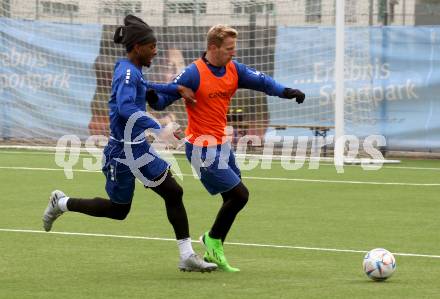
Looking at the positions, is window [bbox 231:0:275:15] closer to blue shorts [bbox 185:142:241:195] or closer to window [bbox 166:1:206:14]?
window [bbox 166:1:206:14]

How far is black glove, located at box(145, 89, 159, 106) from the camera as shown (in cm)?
898

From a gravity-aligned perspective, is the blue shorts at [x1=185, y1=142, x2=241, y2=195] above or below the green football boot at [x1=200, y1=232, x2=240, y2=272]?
above

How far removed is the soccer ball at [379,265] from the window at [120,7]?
14.8 meters

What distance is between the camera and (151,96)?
9.02 metres

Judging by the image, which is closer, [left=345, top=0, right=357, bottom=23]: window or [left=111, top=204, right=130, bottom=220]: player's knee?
[left=111, top=204, right=130, bottom=220]: player's knee

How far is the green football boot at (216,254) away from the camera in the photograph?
351 inches

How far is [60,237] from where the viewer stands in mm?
10766

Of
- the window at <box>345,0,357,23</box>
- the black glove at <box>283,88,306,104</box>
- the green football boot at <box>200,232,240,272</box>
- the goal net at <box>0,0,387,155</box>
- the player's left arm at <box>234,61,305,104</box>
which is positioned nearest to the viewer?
the green football boot at <box>200,232,240,272</box>

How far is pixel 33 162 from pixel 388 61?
702 centimetres

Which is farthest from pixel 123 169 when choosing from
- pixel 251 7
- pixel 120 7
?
pixel 120 7

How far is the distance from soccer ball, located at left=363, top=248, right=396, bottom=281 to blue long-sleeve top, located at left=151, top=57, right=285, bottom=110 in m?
1.80

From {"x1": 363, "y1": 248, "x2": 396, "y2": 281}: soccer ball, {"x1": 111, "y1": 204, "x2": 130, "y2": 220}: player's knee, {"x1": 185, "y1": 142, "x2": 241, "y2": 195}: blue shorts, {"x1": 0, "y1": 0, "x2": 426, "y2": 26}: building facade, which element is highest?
{"x1": 0, "y1": 0, "x2": 426, "y2": 26}: building facade

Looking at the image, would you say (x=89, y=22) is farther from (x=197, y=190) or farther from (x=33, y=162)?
(x=197, y=190)

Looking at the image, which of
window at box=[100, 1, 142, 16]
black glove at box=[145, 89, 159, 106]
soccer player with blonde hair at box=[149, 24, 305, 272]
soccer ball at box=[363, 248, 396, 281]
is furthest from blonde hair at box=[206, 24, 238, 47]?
window at box=[100, 1, 142, 16]
